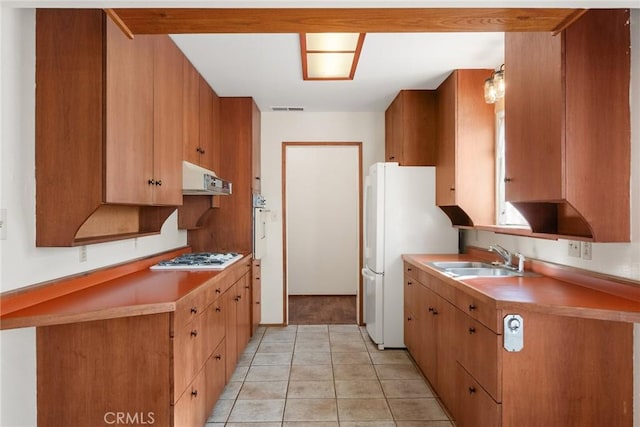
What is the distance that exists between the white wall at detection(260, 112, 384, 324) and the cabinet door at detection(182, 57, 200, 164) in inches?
50.3

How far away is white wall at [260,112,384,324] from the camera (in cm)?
430

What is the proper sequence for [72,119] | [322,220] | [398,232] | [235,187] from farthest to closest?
[322,220] < [235,187] < [398,232] < [72,119]

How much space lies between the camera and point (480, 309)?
1.91m

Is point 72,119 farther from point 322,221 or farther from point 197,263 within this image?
point 322,221

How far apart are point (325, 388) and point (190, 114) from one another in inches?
91.9

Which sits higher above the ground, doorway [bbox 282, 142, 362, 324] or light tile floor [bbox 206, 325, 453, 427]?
doorway [bbox 282, 142, 362, 324]

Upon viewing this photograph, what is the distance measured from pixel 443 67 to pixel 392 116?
999mm

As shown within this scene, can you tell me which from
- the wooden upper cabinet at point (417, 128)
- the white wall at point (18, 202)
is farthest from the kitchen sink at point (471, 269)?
the white wall at point (18, 202)

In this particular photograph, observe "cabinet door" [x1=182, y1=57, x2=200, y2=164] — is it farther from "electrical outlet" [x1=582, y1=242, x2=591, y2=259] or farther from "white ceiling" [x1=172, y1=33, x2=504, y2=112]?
"electrical outlet" [x1=582, y1=242, x2=591, y2=259]

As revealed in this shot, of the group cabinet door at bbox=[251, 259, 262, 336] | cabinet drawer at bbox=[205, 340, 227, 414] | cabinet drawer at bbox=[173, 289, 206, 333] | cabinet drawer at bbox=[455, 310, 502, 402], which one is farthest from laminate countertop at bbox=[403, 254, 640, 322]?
cabinet door at bbox=[251, 259, 262, 336]

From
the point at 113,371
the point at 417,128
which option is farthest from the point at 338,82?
the point at 113,371

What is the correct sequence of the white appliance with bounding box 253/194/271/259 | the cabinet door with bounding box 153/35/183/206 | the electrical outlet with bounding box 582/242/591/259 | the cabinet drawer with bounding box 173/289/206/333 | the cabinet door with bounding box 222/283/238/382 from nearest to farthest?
the cabinet drawer with bounding box 173/289/206/333 < the electrical outlet with bounding box 582/242/591/259 < the cabinet door with bounding box 153/35/183/206 < the cabinet door with bounding box 222/283/238/382 < the white appliance with bounding box 253/194/271/259

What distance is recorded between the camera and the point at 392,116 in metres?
3.97

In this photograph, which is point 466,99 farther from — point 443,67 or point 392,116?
point 392,116
